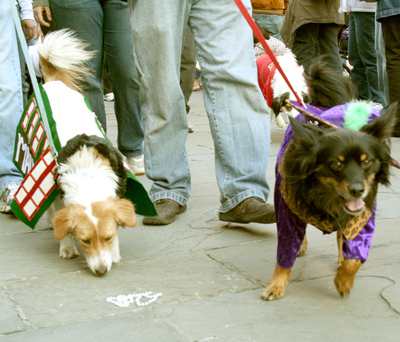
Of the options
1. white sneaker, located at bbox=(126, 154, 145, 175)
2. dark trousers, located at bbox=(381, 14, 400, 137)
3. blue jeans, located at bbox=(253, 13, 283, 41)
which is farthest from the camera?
blue jeans, located at bbox=(253, 13, 283, 41)

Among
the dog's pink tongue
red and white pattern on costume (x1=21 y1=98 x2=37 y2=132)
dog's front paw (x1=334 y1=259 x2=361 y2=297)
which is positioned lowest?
dog's front paw (x1=334 y1=259 x2=361 y2=297)

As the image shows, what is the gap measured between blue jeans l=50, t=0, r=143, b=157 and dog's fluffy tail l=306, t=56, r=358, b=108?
5.95 feet

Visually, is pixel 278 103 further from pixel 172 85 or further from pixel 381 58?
pixel 172 85

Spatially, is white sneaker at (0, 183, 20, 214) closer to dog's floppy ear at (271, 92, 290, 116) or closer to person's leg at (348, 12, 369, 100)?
dog's floppy ear at (271, 92, 290, 116)

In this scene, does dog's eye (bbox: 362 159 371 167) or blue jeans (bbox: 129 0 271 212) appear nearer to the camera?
dog's eye (bbox: 362 159 371 167)

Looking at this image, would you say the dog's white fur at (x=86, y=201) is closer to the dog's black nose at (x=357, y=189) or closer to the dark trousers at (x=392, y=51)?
the dog's black nose at (x=357, y=189)

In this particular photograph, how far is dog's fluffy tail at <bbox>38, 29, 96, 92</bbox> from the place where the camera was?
367 cm

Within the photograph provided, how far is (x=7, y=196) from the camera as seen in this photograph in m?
3.67

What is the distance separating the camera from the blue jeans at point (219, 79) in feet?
10.5

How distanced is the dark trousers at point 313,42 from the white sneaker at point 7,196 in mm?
4073

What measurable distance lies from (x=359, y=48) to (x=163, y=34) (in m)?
4.94

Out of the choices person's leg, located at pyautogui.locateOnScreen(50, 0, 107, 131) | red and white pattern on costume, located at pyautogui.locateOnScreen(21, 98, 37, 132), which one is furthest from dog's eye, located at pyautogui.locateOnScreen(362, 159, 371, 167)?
person's leg, located at pyautogui.locateOnScreen(50, 0, 107, 131)

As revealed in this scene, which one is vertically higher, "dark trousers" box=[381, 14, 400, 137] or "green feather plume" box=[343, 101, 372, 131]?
"green feather plume" box=[343, 101, 372, 131]

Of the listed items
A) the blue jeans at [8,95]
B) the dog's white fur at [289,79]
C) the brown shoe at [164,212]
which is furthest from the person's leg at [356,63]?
the blue jeans at [8,95]
